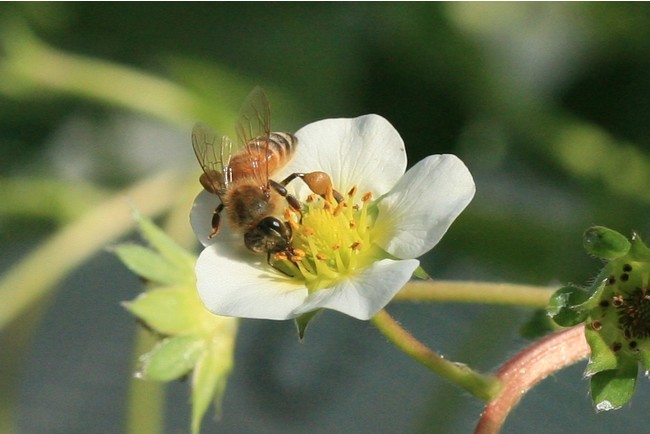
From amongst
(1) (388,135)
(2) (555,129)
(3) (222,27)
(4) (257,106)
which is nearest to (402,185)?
(1) (388,135)

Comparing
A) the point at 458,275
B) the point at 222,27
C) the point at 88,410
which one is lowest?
the point at 88,410

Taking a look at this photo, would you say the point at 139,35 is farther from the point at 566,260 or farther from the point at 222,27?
the point at 566,260

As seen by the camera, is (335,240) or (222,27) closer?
(335,240)

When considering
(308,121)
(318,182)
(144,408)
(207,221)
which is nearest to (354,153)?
(318,182)

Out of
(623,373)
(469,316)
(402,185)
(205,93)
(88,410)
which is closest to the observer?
(623,373)

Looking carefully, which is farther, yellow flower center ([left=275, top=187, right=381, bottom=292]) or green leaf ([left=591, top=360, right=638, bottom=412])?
yellow flower center ([left=275, top=187, right=381, bottom=292])

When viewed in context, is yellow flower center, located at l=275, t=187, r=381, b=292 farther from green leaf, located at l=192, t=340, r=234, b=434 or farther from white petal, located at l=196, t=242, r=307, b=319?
green leaf, located at l=192, t=340, r=234, b=434

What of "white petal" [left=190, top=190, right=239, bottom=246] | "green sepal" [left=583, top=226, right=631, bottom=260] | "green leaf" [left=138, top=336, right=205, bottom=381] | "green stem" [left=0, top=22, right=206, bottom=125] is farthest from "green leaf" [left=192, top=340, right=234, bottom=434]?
"green stem" [left=0, top=22, right=206, bottom=125]
